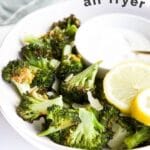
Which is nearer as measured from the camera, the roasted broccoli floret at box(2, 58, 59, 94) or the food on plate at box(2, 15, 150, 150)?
the food on plate at box(2, 15, 150, 150)

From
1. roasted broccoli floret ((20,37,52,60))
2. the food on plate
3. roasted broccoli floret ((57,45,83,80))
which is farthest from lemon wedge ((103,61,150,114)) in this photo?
roasted broccoli floret ((20,37,52,60))

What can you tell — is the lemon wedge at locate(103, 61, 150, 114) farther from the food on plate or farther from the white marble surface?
the white marble surface

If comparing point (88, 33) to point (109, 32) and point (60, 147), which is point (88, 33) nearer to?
point (109, 32)

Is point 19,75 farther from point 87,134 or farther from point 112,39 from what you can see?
point 112,39

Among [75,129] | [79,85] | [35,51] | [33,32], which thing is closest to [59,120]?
[75,129]

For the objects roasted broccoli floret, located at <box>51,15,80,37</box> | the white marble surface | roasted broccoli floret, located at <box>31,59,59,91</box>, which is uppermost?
roasted broccoli floret, located at <box>51,15,80,37</box>

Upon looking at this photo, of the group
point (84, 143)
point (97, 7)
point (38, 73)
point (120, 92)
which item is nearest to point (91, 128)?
point (84, 143)
